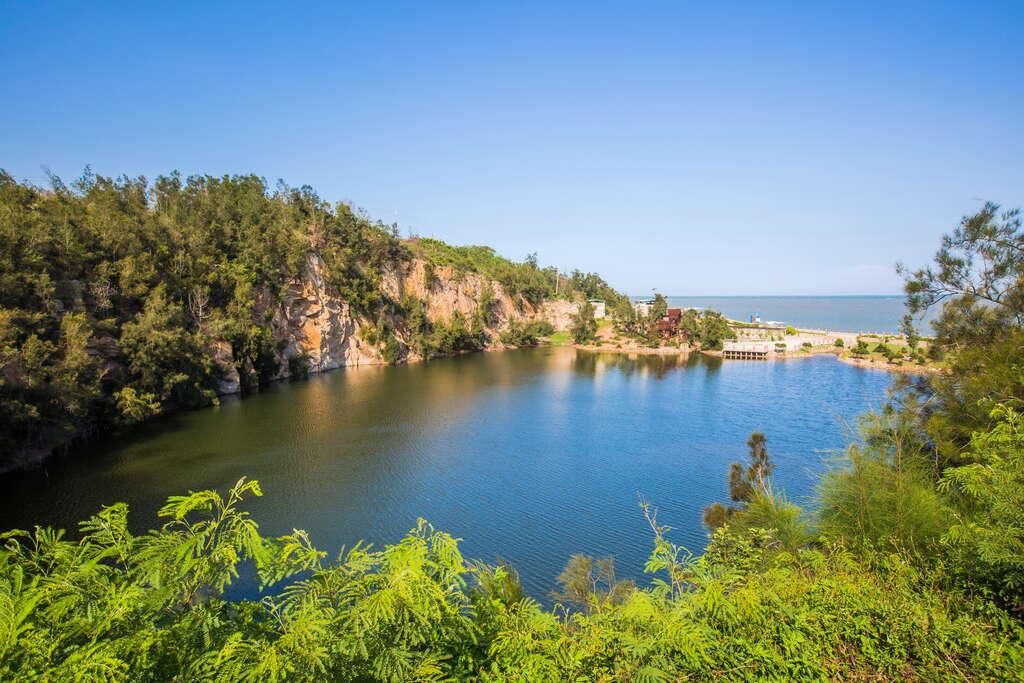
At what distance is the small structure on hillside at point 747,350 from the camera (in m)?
64.1

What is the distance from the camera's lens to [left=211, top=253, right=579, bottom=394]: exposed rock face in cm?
4525

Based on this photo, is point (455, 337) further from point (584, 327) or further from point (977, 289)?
point (977, 289)

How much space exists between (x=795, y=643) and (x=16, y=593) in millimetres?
6786

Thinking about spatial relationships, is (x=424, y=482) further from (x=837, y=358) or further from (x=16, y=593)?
Result: (x=837, y=358)

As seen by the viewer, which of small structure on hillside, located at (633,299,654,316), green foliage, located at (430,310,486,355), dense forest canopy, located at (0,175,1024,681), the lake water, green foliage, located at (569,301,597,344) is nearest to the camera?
dense forest canopy, located at (0,175,1024,681)

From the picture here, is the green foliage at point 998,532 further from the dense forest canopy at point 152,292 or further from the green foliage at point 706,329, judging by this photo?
the green foliage at point 706,329

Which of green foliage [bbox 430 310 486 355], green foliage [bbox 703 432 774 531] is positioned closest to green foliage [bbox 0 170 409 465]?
green foliage [bbox 430 310 486 355]

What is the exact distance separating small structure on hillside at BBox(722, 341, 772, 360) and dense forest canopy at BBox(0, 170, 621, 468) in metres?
34.9

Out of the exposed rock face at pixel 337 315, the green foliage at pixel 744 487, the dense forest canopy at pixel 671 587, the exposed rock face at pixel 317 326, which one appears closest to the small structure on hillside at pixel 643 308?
the exposed rock face at pixel 337 315

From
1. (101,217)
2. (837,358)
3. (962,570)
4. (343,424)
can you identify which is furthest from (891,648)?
(837,358)

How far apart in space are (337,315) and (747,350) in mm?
48343

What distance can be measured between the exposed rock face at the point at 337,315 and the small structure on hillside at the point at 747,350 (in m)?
28.7

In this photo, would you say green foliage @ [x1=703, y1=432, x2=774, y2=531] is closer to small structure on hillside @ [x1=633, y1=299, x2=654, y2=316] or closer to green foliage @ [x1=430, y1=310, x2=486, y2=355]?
green foliage @ [x1=430, y1=310, x2=486, y2=355]

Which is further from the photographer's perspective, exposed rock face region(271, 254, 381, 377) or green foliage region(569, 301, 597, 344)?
green foliage region(569, 301, 597, 344)
